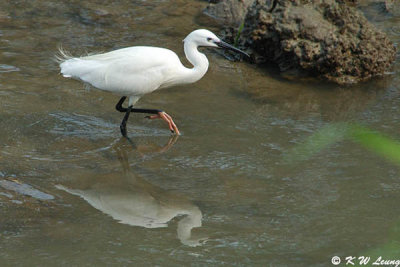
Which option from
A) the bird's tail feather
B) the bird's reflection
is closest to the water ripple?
the bird's tail feather

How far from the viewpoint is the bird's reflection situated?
16.1 ft

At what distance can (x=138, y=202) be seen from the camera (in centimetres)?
533

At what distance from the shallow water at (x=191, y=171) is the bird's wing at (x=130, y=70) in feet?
1.76

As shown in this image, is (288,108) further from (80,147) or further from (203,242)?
(203,242)

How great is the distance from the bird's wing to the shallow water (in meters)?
0.54

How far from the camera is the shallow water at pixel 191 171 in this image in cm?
456

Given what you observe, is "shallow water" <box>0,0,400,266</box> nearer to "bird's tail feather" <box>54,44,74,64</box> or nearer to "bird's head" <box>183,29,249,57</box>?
"bird's tail feather" <box>54,44,74,64</box>

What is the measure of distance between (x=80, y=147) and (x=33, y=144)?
48cm

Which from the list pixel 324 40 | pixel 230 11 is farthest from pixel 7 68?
pixel 324 40

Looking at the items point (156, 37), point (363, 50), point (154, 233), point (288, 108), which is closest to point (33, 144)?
point (154, 233)

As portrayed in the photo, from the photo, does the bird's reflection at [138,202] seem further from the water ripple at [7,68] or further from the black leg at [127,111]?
the water ripple at [7,68]

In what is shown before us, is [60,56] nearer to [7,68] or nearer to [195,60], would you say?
[7,68]

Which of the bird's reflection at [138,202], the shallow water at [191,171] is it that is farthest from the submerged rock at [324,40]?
the bird's reflection at [138,202]

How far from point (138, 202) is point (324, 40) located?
409 centimetres
